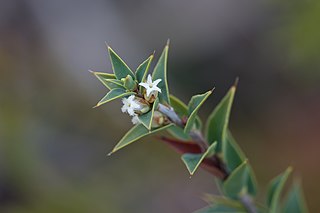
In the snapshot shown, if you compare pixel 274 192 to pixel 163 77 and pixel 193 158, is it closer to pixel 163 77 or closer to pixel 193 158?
pixel 193 158

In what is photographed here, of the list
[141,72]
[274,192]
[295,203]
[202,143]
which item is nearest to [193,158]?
[202,143]

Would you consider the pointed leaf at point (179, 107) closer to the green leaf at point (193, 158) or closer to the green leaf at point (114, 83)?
the green leaf at point (193, 158)

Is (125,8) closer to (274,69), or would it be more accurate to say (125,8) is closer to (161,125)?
(274,69)

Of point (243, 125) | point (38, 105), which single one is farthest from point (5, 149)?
point (243, 125)

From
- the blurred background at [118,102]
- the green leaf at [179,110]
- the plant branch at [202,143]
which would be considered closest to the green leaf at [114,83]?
the plant branch at [202,143]

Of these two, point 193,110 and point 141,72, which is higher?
point 141,72

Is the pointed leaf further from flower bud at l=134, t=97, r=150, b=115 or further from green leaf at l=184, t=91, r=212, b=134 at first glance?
flower bud at l=134, t=97, r=150, b=115
